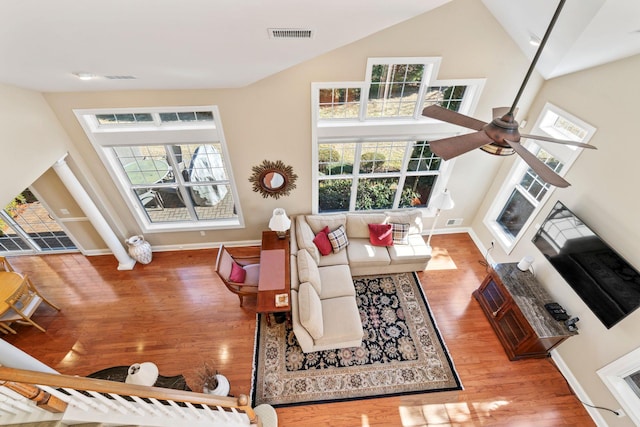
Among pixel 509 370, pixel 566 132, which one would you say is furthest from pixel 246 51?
pixel 509 370

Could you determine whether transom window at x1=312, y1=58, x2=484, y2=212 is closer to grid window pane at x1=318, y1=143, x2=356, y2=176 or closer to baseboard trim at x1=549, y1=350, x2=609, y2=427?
grid window pane at x1=318, y1=143, x2=356, y2=176

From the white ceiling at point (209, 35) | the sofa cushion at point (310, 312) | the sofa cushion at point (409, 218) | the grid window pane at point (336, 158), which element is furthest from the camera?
the sofa cushion at point (409, 218)

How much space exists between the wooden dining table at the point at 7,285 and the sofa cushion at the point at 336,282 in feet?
13.5

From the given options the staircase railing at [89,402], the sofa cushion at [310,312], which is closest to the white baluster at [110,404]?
the staircase railing at [89,402]

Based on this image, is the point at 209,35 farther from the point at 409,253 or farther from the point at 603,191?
the point at 603,191

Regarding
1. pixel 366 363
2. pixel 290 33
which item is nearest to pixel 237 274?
pixel 366 363

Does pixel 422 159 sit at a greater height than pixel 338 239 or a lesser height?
greater

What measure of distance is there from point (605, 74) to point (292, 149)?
3.83 m

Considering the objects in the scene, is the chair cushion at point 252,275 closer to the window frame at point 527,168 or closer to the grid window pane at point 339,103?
the grid window pane at point 339,103

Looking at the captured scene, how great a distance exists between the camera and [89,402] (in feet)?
7.11

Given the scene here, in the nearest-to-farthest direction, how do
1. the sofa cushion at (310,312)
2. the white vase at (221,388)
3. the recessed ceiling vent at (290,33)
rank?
the recessed ceiling vent at (290,33) < the white vase at (221,388) < the sofa cushion at (310,312)

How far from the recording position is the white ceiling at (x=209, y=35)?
5.98 ft

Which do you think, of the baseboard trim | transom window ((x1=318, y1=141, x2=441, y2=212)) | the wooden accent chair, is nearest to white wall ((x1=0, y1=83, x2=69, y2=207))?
the wooden accent chair

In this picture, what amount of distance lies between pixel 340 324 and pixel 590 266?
3012 millimetres
